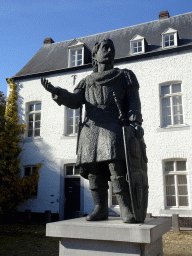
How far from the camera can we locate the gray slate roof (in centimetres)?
1188

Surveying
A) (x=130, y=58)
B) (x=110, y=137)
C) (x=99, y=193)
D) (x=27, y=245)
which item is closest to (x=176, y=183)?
(x=130, y=58)

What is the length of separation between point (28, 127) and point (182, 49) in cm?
781

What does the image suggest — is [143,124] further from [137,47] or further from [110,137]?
[110,137]

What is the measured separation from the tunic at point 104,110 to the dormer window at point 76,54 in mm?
9943

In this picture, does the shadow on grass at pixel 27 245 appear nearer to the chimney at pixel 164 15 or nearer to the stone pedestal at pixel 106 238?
the stone pedestal at pixel 106 238

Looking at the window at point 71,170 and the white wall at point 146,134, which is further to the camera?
the window at point 71,170

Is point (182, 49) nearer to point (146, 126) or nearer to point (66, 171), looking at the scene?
point (146, 126)

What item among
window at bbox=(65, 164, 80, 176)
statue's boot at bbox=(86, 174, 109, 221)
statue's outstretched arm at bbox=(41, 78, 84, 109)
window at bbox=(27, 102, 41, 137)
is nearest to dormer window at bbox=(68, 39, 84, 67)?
window at bbox=(27, 102, 41, 137)

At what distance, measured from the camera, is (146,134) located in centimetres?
1071

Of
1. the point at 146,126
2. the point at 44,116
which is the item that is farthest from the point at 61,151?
the point at 146,126

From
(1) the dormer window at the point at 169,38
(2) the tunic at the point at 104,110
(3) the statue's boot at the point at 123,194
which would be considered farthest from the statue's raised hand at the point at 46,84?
(1) the dormer window at the point at 169,38

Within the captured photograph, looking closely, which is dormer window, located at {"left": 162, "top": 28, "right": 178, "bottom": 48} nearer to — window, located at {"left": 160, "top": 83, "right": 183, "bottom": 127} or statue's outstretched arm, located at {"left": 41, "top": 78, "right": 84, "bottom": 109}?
window, located at {"left": 160, "top": 83, "right": 183, "bottom": 127}

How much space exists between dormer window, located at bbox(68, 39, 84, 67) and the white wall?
0.66 meters

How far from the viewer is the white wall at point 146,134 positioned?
1018 cm
